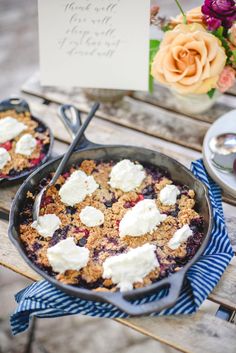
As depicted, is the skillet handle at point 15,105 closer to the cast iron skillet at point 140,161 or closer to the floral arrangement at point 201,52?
the cast iron skillet at point 140,161

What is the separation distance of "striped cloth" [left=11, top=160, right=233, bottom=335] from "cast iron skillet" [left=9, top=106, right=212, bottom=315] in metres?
0.05

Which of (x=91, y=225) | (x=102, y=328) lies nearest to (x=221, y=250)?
(x=91, y=225)

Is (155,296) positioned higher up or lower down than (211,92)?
lower down

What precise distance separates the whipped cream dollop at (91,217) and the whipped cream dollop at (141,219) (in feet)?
0.16

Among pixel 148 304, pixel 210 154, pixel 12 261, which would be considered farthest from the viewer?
pixel 210 154

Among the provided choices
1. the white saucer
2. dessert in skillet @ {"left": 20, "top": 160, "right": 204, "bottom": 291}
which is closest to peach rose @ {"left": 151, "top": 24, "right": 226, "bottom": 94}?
the white saucer

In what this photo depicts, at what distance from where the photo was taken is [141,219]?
0.97 meters

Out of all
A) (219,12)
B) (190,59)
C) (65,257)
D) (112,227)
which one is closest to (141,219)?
(112,227)

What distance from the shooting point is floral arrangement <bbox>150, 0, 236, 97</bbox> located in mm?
1059

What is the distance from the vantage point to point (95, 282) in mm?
903

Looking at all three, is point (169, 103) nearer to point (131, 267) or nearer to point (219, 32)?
point (219, 32)

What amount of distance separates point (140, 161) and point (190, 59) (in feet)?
0.85

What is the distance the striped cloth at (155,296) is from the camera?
0.89 metres

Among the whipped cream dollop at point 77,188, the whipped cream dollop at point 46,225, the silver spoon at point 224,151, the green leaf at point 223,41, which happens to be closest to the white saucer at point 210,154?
the silver spoon at point 224,151
